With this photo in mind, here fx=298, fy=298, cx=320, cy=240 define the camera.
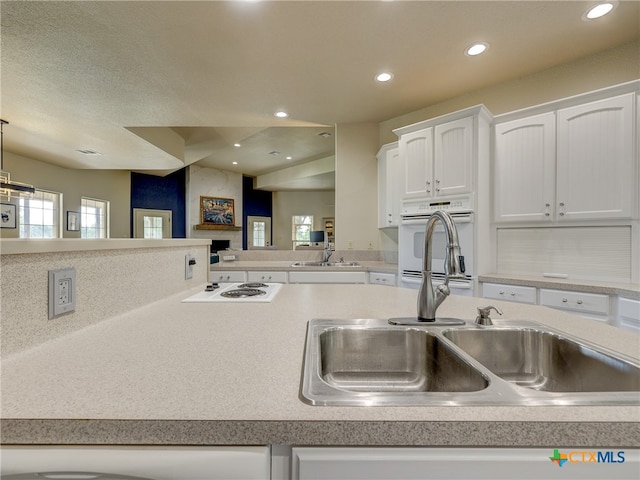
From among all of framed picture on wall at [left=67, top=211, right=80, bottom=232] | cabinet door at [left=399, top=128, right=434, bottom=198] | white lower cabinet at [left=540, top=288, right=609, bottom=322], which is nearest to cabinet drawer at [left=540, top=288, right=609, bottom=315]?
white lower cabinet at [left=540, top=288, right=609, bottom=322]

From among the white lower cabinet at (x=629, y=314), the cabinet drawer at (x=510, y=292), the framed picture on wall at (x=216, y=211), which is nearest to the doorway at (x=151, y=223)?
the framed picture on wall at (x=216, y=211)

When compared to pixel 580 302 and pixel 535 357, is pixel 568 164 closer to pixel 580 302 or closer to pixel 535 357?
pixel 580 302

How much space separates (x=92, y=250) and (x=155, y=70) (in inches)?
101

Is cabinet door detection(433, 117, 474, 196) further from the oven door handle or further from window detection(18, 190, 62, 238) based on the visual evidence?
window detection(18, 190, 62, 238)

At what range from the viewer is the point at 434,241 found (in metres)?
2.63

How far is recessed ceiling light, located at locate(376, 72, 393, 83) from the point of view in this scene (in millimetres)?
2742

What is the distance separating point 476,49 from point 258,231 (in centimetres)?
769

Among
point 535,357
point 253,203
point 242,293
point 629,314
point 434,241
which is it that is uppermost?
point 253,203

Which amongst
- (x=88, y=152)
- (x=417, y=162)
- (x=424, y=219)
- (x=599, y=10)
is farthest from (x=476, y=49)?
(x=88, y=152)

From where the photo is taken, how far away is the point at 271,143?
5.66m

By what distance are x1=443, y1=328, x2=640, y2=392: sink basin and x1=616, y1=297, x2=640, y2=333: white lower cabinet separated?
1519 mm

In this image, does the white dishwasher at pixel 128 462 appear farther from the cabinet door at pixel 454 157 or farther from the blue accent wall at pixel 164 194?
the blue accent wall at pixel 164 194

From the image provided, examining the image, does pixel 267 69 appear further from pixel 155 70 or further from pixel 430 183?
pixel 430 183

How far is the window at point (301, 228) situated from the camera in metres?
9.77
